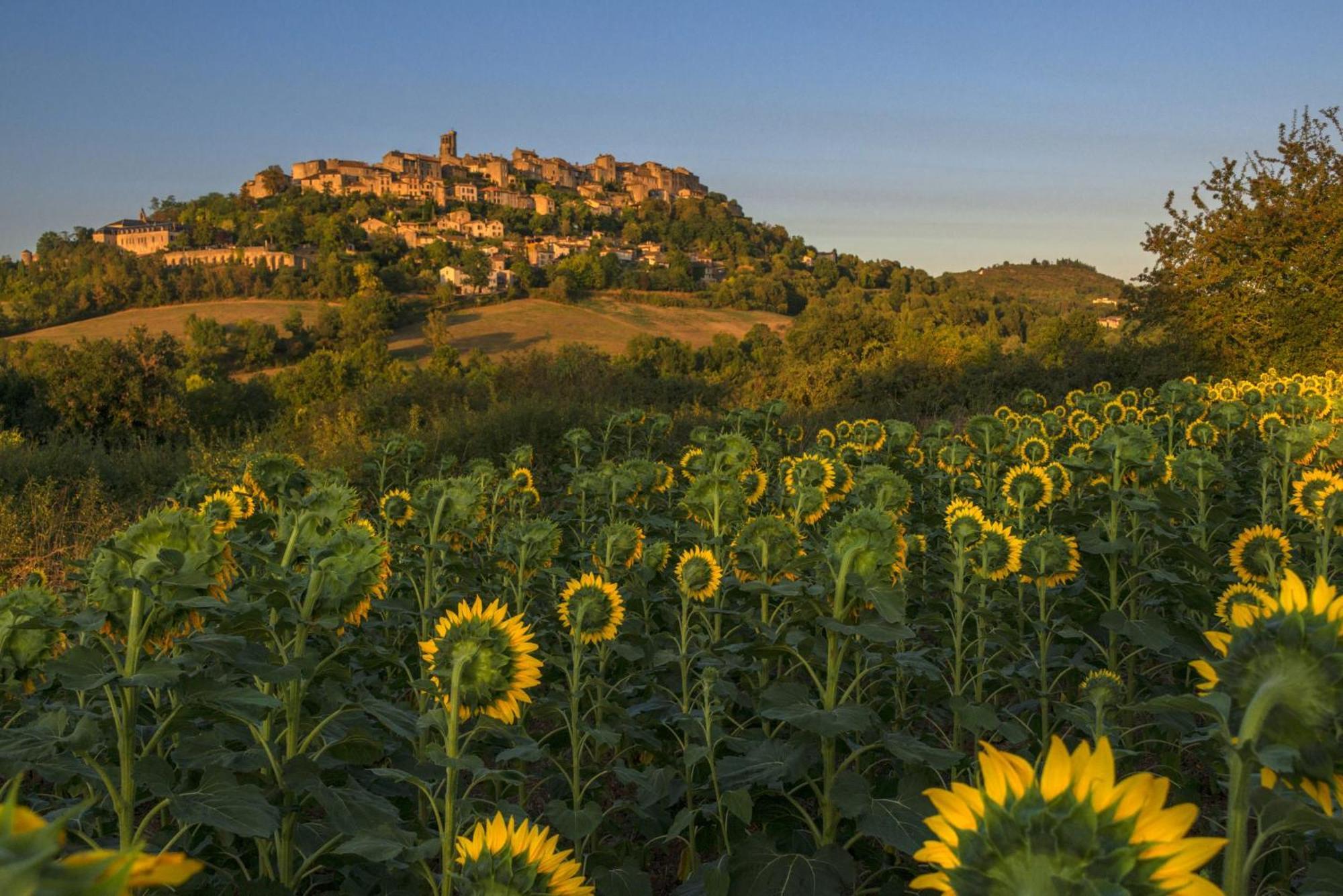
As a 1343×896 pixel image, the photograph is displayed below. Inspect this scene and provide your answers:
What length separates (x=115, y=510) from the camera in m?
8.88

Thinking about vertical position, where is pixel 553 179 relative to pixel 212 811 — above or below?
above

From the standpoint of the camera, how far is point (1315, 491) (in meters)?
4.09

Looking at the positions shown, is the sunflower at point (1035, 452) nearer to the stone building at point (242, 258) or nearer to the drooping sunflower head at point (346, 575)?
the drooping sunflower head at point (346, 575)

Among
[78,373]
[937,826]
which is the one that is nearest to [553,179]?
[78,373]

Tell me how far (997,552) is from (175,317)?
55.1m

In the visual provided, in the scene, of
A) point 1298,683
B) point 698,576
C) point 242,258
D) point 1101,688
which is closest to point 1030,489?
point 698,576

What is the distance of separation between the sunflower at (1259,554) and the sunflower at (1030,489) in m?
1.01

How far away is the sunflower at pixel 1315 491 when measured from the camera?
13.1ft

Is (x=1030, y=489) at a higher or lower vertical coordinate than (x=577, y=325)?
lower

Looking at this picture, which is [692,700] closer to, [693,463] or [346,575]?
[346,575]

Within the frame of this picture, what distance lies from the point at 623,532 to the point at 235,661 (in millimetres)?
2201

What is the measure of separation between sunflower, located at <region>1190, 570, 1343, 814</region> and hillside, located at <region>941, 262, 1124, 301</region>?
54.2 meters

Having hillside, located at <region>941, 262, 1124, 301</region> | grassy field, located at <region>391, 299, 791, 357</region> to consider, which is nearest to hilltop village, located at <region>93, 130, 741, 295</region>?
grassy field, located at <region>391, 299, 791, 357</region>

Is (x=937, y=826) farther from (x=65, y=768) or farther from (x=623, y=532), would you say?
(x=623, y=532)
